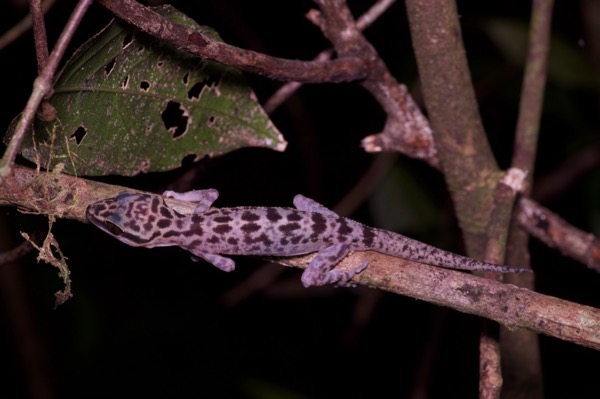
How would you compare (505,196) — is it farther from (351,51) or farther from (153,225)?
(153,225)

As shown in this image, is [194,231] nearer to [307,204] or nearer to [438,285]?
[307,204]

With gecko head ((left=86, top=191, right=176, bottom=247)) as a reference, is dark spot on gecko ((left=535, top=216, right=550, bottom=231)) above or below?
above

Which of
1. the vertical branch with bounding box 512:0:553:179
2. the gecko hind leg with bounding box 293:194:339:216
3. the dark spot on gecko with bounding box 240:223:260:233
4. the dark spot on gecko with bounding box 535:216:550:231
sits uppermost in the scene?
the vertical branch with bounding box 512:0:553:179

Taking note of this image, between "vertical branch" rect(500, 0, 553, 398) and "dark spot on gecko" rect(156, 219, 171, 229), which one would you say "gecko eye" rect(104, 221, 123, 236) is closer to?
"dark spot on gecko" rect(156, 219, 171, 229)

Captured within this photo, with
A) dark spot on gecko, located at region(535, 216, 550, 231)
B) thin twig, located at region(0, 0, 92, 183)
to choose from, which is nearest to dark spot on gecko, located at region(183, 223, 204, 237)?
thin twig, located at region(0, 0, 92, 183)

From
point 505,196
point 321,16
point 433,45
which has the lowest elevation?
point 505,196

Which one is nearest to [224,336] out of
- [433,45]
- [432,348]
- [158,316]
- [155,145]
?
[158,316]

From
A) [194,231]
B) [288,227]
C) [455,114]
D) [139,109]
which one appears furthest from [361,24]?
[194,231]
